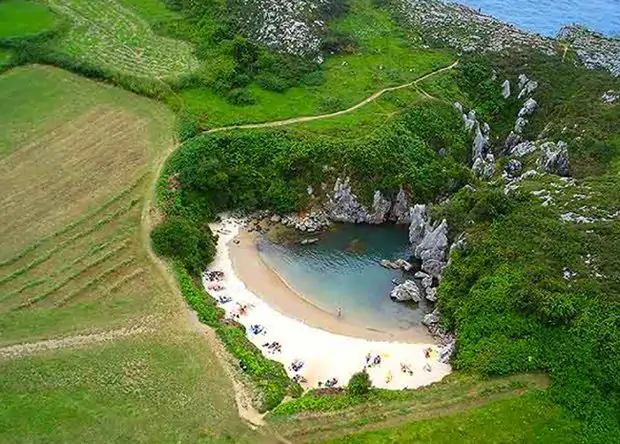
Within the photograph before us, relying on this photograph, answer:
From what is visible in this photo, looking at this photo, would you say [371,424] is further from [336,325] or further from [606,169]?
[606,169]

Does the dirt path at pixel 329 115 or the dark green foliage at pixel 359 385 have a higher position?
the dirt path at pixel 329 115

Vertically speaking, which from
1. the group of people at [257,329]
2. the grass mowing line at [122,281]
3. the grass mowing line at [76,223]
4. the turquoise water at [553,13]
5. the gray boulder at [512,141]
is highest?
the turquoise water at [553,13]

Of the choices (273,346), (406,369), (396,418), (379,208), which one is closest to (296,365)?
(273,346)

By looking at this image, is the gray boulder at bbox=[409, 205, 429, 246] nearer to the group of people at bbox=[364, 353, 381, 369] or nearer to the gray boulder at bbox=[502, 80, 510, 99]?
the group of people at bbox=[364, 353, 381, 369]

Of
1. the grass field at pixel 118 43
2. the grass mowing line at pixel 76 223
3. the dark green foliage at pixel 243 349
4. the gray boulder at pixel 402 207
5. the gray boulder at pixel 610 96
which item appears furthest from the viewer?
the grass field at pixel 118 43

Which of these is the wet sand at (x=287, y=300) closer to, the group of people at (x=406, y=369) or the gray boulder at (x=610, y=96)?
the group of people at (x=406, y=369)

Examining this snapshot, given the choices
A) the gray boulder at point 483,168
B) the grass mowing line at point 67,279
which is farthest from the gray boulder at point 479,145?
the grass mowing line at point 67,279

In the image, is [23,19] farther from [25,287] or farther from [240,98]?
[25,287]
